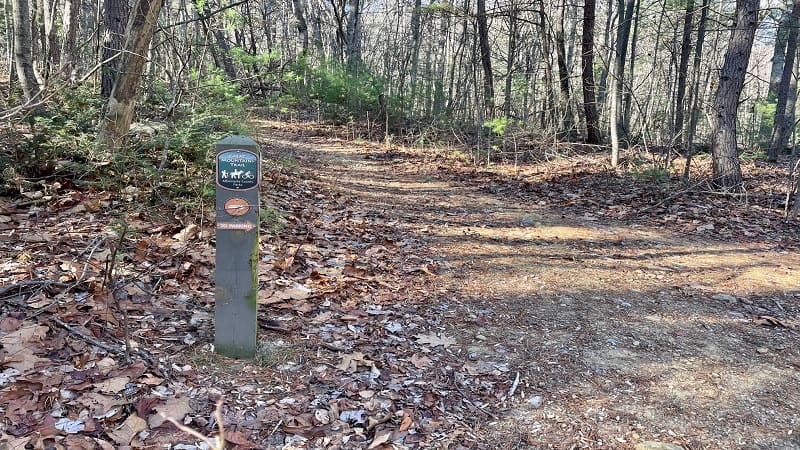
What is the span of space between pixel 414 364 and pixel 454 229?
3.92 m

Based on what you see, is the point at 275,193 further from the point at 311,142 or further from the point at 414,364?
the point at 311,142

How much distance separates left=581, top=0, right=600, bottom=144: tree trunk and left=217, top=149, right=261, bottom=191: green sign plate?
11689 millimetres

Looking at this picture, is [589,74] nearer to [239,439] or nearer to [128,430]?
[239,439]

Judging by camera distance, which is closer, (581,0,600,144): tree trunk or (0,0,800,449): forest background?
(0,0,800,449): forest background

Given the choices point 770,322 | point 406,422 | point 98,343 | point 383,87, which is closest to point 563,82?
point 383,87

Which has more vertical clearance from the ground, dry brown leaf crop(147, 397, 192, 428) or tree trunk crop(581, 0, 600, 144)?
tree trunk crop(581, 0, 600, 144)

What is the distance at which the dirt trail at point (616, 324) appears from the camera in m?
3.35

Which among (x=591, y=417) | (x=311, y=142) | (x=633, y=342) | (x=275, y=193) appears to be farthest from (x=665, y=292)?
(x=311, y=142)

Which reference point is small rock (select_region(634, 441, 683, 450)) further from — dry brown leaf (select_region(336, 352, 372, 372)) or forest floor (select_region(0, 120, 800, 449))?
dry brown leaf (select_region(336, 352, 372, 372))

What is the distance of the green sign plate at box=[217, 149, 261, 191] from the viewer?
10.8 feet

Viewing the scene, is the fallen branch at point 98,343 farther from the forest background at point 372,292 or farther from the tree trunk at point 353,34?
the tree trunk at point 353,34

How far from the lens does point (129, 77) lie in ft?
20.5

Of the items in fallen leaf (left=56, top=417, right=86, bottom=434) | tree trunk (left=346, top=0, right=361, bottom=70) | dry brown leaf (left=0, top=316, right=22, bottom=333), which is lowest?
fallen leaf (left=56, top=417, right=86, bottom=434)

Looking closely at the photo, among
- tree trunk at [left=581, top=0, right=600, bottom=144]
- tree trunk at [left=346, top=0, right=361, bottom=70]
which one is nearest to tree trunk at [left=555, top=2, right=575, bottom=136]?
tree trunk at [left=581, top=0, right=600, bottom=144]
